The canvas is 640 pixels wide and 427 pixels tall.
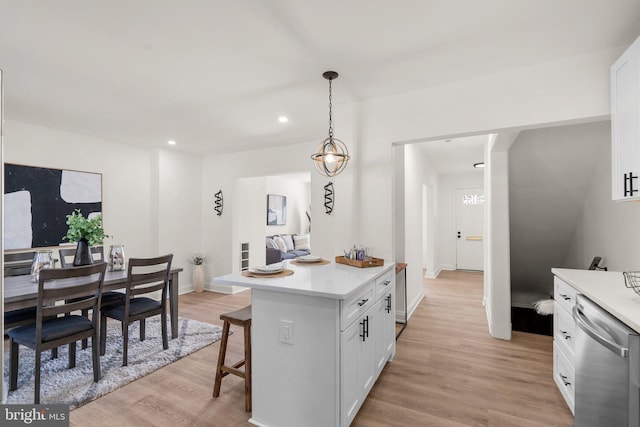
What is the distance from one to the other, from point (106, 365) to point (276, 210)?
5.50m

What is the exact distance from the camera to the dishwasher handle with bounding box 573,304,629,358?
1.37 metres

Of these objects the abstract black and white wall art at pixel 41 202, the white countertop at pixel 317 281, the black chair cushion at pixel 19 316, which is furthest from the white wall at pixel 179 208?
the white countertop at pixel 317 281

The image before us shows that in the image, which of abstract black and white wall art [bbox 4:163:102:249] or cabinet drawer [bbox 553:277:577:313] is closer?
cabinet drawer [bbox 553:277:577:313]

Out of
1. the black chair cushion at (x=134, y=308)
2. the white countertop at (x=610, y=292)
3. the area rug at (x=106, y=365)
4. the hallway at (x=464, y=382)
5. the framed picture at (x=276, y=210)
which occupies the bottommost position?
the hallway at (x=464, y=382)

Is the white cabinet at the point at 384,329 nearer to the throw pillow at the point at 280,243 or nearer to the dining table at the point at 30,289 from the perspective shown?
the dining table at the point at 30,289

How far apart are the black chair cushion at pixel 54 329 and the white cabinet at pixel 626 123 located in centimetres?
396

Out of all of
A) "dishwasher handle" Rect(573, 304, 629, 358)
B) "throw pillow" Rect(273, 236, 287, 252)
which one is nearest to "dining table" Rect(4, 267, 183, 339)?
"dishwasher handle" Rect(573, 304, 629, 358)

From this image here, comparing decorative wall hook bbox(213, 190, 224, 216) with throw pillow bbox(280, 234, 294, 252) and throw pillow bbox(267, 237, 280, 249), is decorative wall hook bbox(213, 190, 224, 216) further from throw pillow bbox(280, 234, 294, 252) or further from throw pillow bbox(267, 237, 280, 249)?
throw pillow bbox(280, 234, 294, 252)

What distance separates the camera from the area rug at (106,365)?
233 centimetres

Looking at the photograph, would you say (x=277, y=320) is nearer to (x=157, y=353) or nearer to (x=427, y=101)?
(x=157, y=353)

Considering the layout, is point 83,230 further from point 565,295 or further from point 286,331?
point 565,295

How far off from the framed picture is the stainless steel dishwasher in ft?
21.5

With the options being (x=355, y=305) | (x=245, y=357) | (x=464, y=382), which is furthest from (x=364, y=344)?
(x=464, y=382)

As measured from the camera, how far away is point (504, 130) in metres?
2.67
